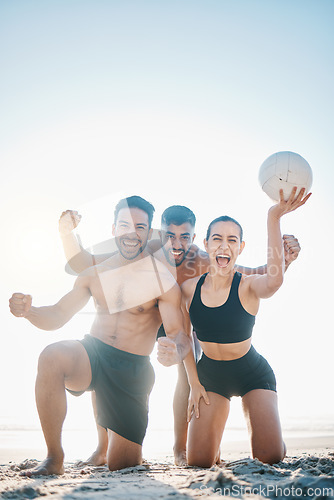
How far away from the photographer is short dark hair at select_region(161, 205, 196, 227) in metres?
5.70

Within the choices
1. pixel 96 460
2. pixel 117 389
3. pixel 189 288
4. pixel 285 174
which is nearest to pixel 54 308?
pixel 117 389

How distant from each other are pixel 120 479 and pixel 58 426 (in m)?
0.75

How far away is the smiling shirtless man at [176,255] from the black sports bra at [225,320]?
2.76 feet

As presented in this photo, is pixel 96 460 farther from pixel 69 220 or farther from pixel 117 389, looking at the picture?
pixel 69 220

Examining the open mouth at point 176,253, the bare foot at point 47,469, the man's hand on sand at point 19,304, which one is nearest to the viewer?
the bare foot at point 47,469

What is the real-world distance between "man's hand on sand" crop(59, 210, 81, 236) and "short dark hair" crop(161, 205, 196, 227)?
135 cm

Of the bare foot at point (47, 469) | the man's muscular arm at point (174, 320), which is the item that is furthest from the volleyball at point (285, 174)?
the bare foot at point (47, 469)

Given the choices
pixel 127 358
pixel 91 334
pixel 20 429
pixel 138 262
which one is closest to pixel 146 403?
pixel 127 358

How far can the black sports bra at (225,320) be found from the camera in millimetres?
4504

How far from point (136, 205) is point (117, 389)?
2.12 metres

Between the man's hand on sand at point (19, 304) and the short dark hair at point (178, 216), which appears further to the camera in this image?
the short dark hair at point (178, 216)

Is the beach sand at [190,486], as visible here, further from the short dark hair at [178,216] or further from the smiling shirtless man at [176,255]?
the short dark hair at [178,216]

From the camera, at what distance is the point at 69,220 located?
495cm

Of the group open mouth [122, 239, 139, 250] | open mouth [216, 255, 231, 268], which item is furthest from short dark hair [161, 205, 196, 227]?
open mouth [216, 255, 231, 268]
